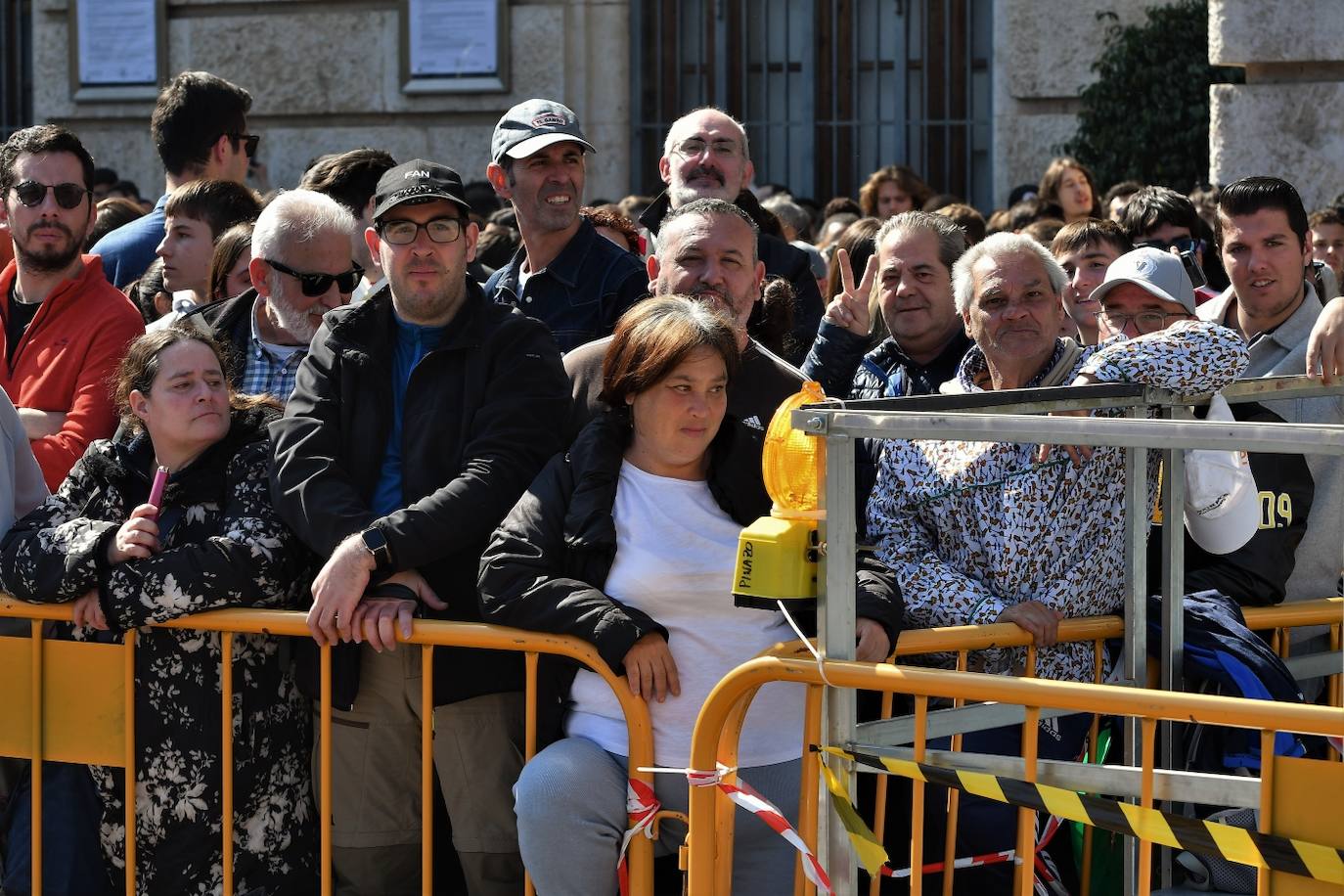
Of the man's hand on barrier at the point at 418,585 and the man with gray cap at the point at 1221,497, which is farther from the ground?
the man with gray cap at the point at 1221,497

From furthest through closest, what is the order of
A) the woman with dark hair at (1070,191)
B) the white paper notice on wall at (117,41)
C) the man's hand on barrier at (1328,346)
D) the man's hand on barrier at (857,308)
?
the white paper notice on wall at (117,41)
the woman with dark hair at (1070,191)
the man's hand on barrier at (857,308)
the man's hand on barrier at (1328,346)

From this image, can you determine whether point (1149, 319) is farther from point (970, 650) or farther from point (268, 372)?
point (268, 372)

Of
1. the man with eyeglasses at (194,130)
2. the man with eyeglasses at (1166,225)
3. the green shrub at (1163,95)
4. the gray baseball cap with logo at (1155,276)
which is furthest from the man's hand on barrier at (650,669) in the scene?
the green shrub at (1163,95)

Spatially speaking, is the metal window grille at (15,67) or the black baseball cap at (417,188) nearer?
the black baseball cap at (417,188)

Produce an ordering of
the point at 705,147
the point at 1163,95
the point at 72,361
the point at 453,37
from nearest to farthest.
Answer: the point at 72,361, the point at 705,147, the point at 1163,95, the point at 453,37

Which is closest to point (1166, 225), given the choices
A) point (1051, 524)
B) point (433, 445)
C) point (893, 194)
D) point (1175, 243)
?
point (1175, 243)

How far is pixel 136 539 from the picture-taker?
3861 millimetres

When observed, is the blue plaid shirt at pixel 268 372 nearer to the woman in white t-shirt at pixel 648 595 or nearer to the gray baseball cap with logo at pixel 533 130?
the gray baseball cap with logo at pixel 533 130

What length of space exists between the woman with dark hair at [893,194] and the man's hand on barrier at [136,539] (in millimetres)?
5359

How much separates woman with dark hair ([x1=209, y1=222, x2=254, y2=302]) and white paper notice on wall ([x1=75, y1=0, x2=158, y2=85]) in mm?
7259

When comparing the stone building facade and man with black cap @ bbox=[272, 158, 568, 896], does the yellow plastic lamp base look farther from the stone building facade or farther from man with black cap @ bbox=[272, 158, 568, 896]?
the stone building facade

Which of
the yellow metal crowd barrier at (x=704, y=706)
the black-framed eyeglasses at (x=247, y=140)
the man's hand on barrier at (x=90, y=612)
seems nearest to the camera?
the yellow metal crowd barrier at (x=704, y=706)

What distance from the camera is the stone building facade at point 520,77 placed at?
1061cm

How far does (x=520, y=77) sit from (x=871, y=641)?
8621 mm
